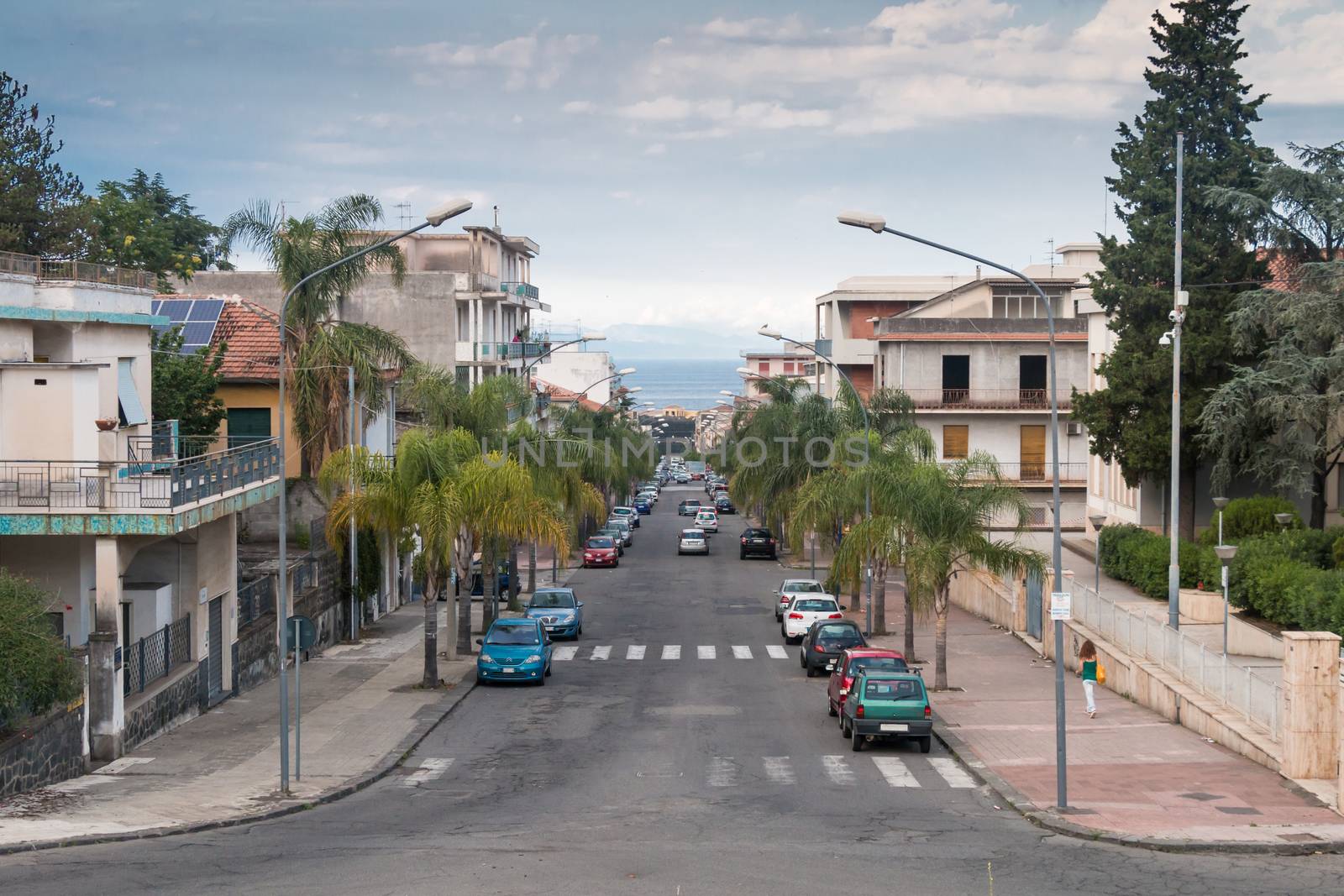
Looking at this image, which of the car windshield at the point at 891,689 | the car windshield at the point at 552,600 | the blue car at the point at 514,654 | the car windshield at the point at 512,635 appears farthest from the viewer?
the car windshield at the point at 552,600

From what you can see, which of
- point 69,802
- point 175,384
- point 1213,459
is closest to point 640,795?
point 69,802

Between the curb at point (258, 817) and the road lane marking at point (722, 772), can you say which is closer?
the curb at point (258, 817)

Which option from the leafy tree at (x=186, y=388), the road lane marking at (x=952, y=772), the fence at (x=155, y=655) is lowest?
the road lane marking at (x=952, y=772)

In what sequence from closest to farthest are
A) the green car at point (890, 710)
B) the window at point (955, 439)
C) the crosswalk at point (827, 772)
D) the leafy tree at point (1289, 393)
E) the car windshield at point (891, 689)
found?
the crosswalk at point (827, 772), the green car at point (890, 710), the car windshield at point (891, 689), the leafy tree at point (1289, 393), the window at point (955, 439)

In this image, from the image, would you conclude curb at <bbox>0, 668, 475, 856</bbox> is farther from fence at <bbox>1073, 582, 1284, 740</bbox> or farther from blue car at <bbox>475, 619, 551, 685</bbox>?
fence at <bbox>1073, 582, 1284, 740</bbox>

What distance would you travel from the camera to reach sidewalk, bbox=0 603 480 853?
1917 centimetres

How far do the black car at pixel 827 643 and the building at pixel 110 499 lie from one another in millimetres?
13605

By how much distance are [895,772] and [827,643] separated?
11.1 meters

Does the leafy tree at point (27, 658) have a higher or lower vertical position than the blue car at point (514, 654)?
higher

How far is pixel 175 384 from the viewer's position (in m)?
38.3

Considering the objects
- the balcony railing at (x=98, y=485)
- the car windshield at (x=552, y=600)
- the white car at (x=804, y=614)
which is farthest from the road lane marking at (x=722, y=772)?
the car windshield at (x=552, y=600)

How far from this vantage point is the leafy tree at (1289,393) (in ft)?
124

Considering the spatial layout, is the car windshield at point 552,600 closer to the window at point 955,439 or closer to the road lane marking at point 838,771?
the road lane marking at point 838,771

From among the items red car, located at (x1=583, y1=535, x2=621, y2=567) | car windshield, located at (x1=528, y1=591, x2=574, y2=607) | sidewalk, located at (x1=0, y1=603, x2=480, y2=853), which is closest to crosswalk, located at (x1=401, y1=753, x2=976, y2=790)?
sidewalk, located at (x1=0, y1=603, x2=480, y2=853)
